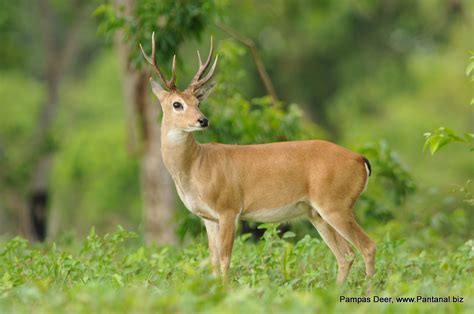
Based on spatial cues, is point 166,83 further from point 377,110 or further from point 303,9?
point 377,110

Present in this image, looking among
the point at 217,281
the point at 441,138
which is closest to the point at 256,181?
the point at 441,138

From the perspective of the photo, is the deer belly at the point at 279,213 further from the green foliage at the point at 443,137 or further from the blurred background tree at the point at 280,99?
the blurred background tree at the point at 280,99

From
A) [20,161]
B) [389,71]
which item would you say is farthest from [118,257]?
[389,71]

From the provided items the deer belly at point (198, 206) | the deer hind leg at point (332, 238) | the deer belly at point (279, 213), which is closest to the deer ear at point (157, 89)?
the deer belly at point (198, 206)

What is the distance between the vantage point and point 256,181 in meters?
9.38

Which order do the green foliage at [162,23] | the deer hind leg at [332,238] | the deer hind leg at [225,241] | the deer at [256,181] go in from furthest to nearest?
the green foliage at [162,23] < the deer hind leg at [332,238] < the deer at [256,181] < the deer hind leg at [225,241]

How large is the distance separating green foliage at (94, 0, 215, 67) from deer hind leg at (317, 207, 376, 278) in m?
4.27

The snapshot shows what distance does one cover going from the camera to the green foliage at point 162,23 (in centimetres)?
1269

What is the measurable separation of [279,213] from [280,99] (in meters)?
23.9

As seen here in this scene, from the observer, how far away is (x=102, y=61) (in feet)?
143

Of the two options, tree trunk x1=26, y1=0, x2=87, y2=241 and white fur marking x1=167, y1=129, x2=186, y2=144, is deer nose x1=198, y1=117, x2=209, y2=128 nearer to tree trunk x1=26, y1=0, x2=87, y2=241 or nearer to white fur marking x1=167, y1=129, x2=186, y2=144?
white fur marking x1=167, y1=129, x2=186, y2=144

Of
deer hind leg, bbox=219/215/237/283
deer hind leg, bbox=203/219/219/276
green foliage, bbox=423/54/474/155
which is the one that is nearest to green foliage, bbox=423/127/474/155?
green foliage, bbox=423/54/474/155

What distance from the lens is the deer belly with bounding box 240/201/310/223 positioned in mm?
9359

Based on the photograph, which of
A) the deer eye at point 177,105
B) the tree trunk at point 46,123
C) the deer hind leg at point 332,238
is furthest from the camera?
the tree trunk at point 46,123
